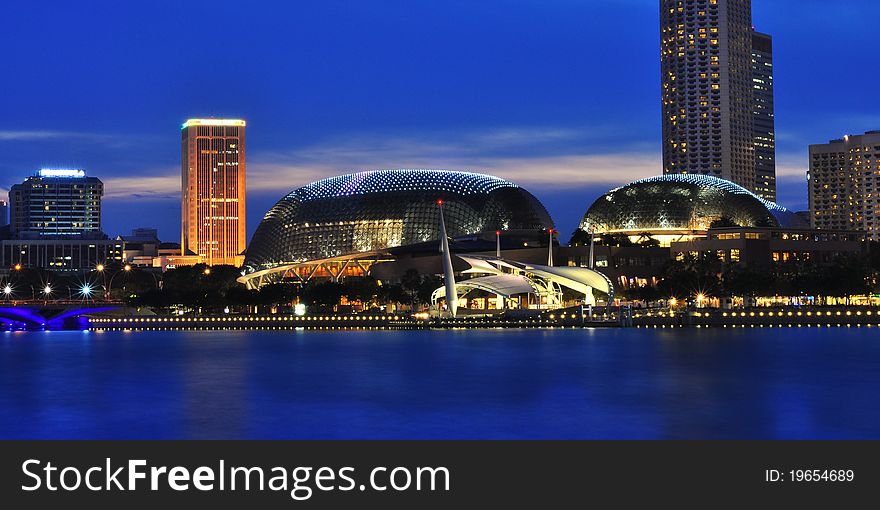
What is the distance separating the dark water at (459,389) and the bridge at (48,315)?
40712mm

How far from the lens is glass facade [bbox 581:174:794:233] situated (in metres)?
145

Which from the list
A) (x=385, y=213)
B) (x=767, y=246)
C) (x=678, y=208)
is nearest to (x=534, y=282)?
(x=767, y=246)

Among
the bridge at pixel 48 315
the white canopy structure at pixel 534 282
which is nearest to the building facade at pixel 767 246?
the white canopy structure at pixel 534 282

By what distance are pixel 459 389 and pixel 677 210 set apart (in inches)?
3943

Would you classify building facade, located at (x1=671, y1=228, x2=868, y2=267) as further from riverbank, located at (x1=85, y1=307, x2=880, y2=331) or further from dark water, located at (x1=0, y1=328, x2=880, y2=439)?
dark water, located at (x1=0, y1=328, x2=880, y2=439)

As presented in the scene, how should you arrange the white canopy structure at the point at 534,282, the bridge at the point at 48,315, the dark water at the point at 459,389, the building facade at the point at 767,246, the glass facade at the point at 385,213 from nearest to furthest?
the dark water at the point at 459,389 → the white canopy structure at the point at 534,282 → the bridge at the point at 48,315 → the building facade at the point at 767,246 → the glass facade at the point at 385,213

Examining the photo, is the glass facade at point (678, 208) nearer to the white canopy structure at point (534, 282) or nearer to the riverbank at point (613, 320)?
the white canopy structure at point (534, 282)

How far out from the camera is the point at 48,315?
128m

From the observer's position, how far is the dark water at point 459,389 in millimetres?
38312

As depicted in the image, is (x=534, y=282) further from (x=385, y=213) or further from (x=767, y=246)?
(x=385, y=213)

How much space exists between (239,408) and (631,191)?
113m

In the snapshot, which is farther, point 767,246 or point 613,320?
point 767,246

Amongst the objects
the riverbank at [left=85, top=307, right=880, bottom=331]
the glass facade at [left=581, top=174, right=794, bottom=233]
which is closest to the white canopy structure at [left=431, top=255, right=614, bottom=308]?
Answer: the riverbank at [left=85, top=307, right=880, bottom=331]

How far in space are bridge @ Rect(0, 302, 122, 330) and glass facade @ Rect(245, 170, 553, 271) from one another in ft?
103
